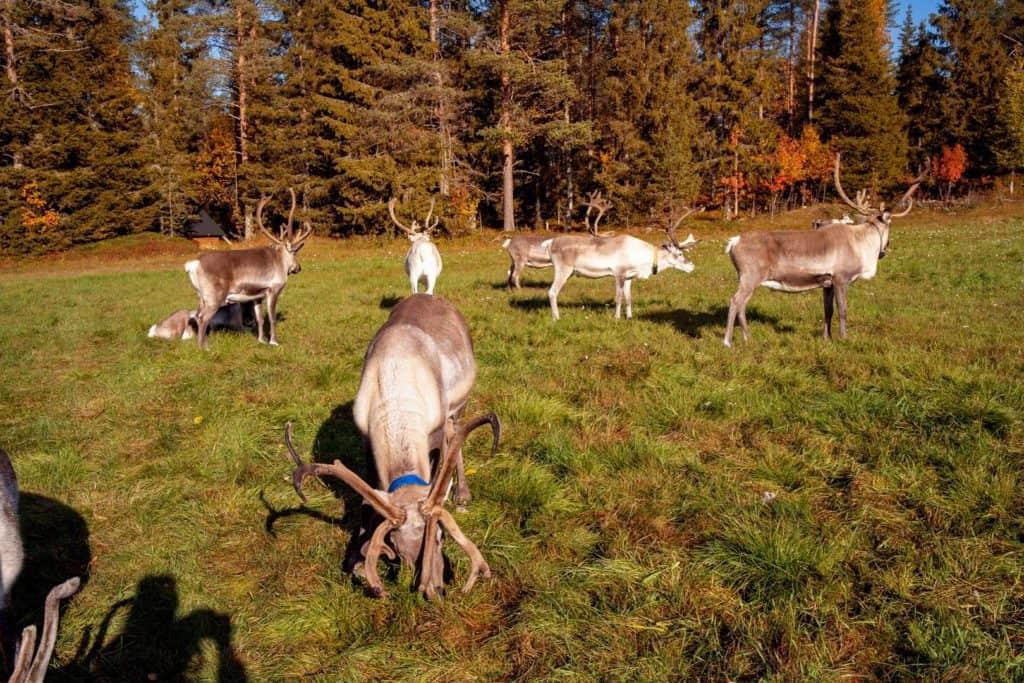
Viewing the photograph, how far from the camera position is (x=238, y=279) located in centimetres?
1116

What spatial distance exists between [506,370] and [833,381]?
157 inches

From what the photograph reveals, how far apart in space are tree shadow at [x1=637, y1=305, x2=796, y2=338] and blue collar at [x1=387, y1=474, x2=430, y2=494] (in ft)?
24.5

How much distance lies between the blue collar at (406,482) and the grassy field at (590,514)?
0.71 m

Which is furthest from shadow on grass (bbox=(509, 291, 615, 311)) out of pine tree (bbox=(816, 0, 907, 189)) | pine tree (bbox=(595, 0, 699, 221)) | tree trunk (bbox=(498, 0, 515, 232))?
pine tree (bbox=(816, 0, 907, 189))

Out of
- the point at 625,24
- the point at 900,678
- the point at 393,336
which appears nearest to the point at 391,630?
the point at 393,336

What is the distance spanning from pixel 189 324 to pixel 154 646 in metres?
9.54

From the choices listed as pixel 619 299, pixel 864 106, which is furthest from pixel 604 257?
pixel 864 106

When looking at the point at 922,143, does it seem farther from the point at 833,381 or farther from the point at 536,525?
the point at 536,525

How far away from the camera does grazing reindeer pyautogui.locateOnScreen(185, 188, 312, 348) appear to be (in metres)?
10.9

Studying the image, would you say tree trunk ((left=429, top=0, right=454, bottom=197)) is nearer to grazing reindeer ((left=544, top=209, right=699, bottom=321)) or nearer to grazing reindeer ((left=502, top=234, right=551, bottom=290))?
grazing reindeer ((left=502, top=234, right=551, bottom=290))

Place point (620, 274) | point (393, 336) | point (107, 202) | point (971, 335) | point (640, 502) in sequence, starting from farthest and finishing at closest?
point (107, 202), point (620, 274), point (971, 335), point (640, 502), point (393, 336)

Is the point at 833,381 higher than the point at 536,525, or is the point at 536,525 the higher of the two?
the point at 833,381

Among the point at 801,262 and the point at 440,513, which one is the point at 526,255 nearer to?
A: the point at 801,262

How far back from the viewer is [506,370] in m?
8.15
